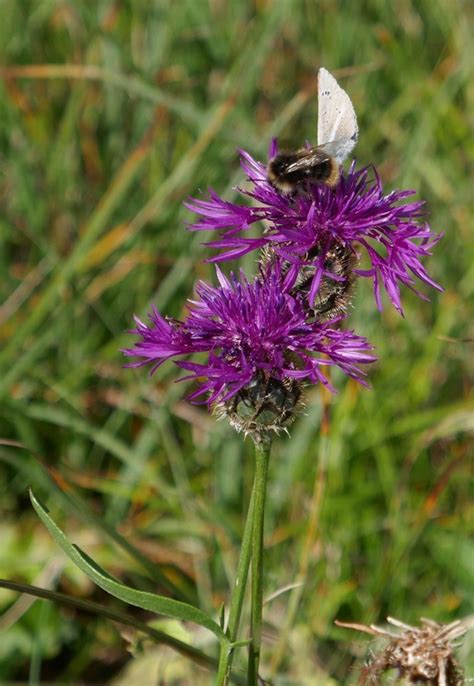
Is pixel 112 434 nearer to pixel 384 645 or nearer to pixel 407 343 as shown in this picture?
pixel 407 343

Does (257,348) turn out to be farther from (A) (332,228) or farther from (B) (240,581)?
(B) (240,581)

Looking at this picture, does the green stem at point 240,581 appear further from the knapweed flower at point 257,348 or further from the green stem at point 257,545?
the knapweed flower at point 257,348

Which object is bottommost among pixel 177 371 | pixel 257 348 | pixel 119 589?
pixel 177 371

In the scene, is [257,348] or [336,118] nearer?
[257,348]

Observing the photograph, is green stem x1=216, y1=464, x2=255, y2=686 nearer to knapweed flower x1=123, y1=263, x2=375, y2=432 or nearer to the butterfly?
knapweed flower x1=123, y1=263, x2=375, y2=432

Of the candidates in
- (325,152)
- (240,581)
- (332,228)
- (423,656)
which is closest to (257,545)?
(240,581)

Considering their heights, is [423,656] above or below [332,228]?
below

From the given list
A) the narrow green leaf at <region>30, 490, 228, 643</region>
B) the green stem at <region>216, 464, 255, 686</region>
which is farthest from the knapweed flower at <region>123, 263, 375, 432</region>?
the narrow green leaf at <region>30, 490, 228, 643</region>
